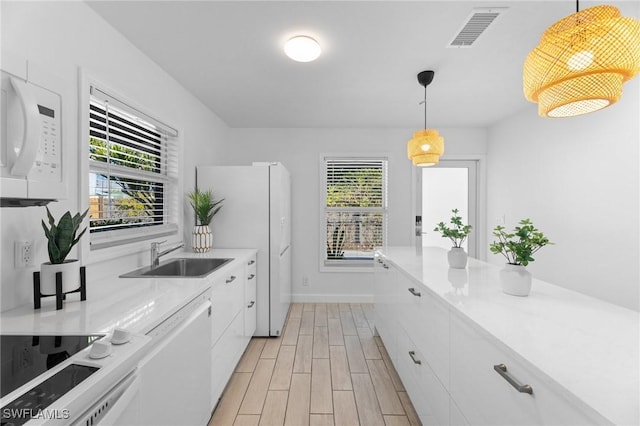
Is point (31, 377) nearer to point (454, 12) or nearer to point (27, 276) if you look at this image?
point (27, 276)

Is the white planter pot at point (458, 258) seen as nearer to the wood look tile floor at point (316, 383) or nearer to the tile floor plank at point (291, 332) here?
the wood look tile floor at point (316, 383)

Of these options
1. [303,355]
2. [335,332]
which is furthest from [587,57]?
[335,332]

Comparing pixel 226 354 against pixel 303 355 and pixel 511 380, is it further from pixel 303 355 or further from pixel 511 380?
pixel 511 380

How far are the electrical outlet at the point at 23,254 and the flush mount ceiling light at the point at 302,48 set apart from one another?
1.86 m

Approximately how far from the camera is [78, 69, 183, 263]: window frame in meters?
1.66

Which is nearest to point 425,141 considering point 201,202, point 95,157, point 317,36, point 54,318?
Answer: point 317,36

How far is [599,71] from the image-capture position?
1073mm

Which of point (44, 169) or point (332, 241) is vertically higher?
point (44, 169)

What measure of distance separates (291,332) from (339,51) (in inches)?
108

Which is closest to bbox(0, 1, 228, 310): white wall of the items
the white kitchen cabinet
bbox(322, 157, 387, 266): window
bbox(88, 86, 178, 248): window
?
bbox(88, 86, 178, 248): window

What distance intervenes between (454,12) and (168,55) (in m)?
2.04

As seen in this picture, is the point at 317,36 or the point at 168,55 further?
the point at 168,55

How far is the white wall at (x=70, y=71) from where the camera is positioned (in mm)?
1286

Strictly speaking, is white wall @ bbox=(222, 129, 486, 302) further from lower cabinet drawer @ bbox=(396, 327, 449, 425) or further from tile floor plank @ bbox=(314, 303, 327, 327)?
lower cabinet drawer @ bbox=(396, 327, 449, 425)
